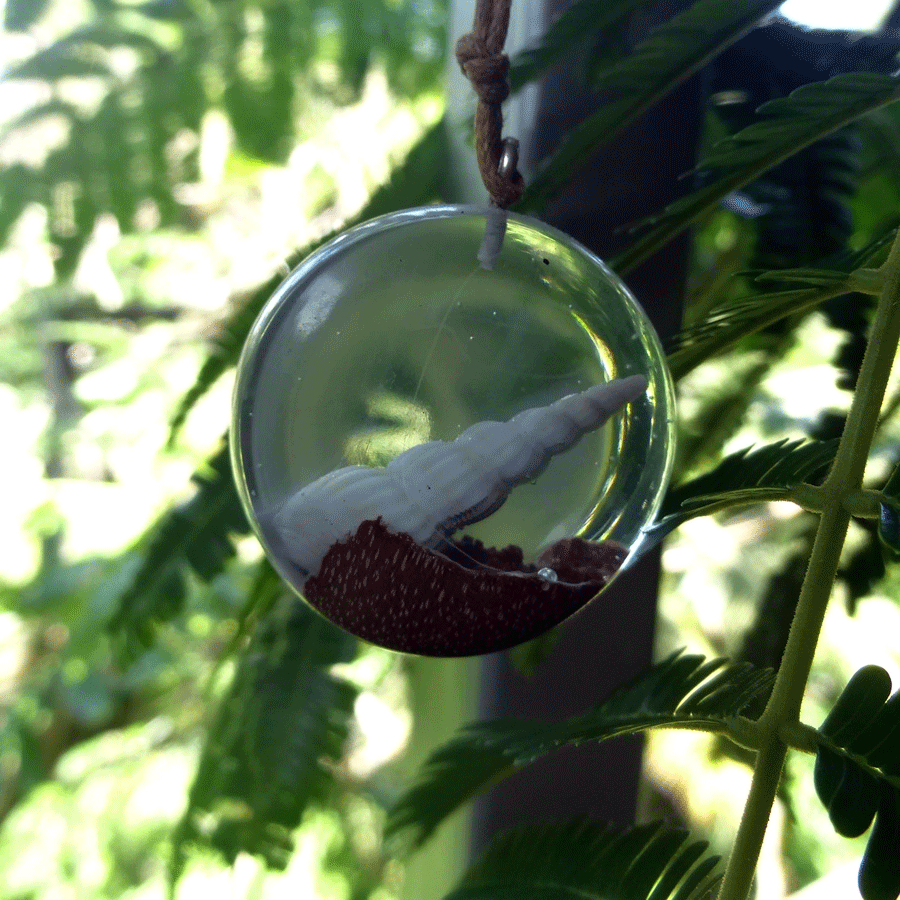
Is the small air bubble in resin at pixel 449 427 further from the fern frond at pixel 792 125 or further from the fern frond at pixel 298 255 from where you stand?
the fern frond at pixel 298 255

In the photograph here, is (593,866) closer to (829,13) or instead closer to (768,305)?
(768,305)

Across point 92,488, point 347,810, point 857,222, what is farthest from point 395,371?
point 347,810

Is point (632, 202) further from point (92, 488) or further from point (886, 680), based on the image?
point (92, 488)

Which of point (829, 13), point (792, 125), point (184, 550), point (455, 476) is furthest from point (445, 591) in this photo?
point (829, 13)

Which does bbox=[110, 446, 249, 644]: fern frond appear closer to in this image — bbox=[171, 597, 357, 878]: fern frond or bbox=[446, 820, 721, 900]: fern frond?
bbox=[171, 597, 357, 878]: fern frond

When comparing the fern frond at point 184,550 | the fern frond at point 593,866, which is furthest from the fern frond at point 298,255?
the fern frond at point 593,866

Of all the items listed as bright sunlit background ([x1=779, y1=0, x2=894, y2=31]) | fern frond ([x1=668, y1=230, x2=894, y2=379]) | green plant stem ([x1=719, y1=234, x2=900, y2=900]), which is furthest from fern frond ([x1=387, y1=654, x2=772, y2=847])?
bright sunlit background ([x1=779, y1=0, x2=894, y2=31])
